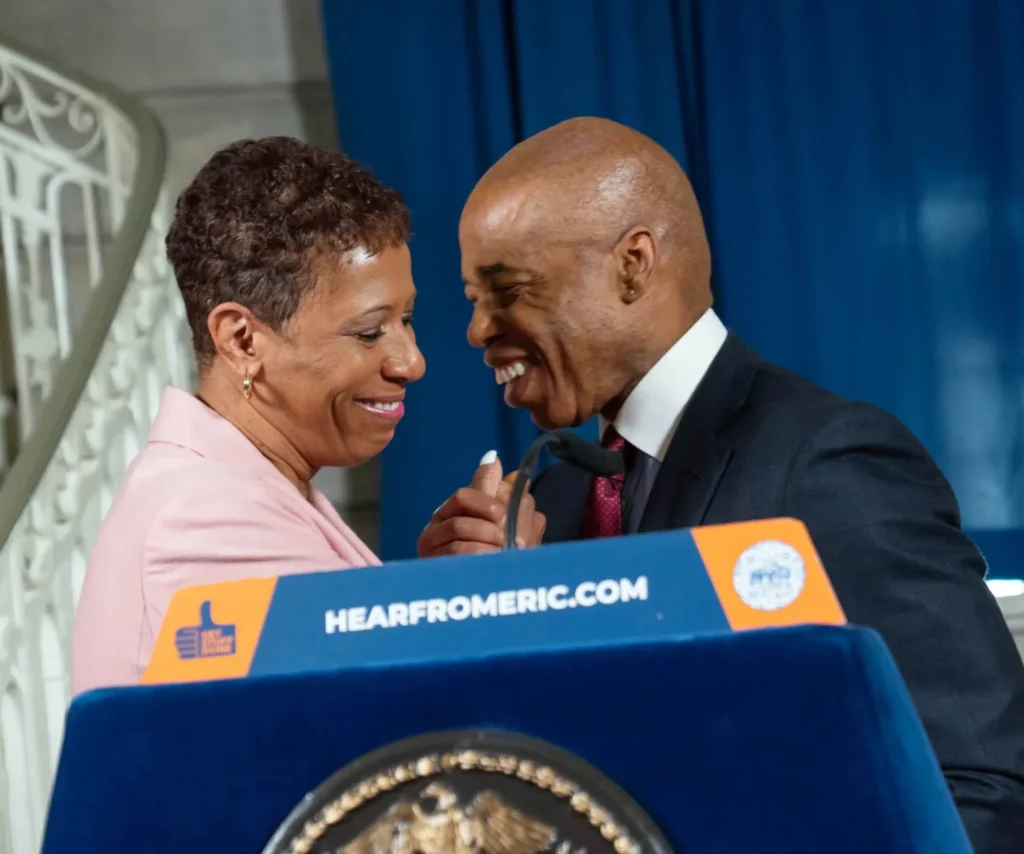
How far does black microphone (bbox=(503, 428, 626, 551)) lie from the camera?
2.23ft

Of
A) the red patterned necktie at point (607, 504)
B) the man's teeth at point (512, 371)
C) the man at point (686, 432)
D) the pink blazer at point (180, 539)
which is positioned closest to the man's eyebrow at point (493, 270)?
the man at point (686, 432)

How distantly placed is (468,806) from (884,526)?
0.83 m

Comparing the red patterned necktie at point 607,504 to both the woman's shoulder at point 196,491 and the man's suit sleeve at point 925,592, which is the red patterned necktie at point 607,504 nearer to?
the man's suit sleeve at point 925,592

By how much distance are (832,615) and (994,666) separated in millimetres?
811

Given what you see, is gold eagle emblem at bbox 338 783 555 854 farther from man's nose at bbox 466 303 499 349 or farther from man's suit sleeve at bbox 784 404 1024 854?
man's nose at bbox 466 303 499 349

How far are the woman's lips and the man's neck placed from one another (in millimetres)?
77

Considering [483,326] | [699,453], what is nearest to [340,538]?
[699,453]

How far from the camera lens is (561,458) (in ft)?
2.64

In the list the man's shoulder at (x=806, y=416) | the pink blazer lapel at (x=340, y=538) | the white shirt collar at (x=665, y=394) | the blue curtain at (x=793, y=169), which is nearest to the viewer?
the pink blazer lapel at (x=340, y=538)

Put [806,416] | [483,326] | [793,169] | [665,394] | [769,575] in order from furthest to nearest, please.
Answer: [793,169]
[483,326]
[665,394]
[806,416]
[769,575]

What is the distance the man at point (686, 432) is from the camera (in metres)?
1.16

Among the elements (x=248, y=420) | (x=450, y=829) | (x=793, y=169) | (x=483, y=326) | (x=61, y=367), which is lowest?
(x=450, y=829)

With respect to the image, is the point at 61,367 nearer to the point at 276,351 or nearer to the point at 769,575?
the point at 276,351

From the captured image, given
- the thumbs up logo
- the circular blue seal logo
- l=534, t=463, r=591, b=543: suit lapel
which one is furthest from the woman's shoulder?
l=534, t=463, r=591, b=543: suit lapel
